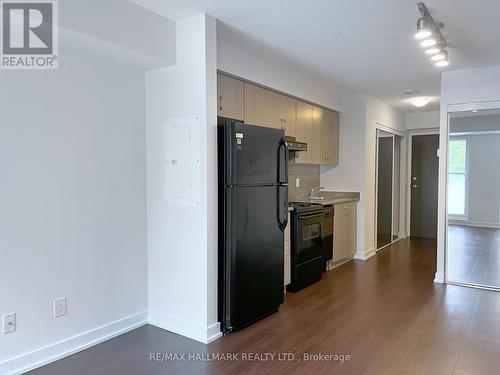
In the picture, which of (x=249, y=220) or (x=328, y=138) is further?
(x=328, y=138)

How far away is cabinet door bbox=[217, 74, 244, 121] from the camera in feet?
10.8

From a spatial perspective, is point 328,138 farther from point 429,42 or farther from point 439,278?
point 429,42

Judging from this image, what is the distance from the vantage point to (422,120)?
6906mm

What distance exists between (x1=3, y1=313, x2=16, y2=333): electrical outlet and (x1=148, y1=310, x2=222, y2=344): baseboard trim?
1094mm

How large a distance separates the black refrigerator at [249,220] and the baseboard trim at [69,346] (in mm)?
790

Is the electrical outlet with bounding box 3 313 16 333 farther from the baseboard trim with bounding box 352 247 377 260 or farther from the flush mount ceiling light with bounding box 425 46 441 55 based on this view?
the baseboard trim with bounding box 352 247 377 260

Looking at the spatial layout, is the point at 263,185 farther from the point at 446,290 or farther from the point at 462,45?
the point at 446,290

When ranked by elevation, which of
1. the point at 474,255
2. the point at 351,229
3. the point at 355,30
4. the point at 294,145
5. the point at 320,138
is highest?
the point at 355,30

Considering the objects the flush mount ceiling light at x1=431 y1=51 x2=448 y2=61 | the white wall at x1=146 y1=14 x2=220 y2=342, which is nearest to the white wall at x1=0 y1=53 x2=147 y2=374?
the white wall at x1=146 y1=14 x2=220 y2=342

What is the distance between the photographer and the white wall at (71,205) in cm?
236

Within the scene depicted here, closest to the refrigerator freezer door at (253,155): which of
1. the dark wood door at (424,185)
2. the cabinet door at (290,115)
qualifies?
the cabinet door at (290,115)

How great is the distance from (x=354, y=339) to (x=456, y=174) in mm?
2694

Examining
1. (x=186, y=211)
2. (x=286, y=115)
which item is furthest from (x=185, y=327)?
(x=286, y=115)

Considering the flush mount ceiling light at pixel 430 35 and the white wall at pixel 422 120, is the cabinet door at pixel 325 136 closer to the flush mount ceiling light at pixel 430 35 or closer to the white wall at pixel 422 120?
the flush mount ceiling light at pixel 430 35
